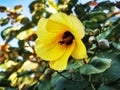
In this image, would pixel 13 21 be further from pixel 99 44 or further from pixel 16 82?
pixel 99 44

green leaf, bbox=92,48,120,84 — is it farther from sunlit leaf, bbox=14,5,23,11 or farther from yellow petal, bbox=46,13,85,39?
sunlit leaf, bbox=14,5,23,11

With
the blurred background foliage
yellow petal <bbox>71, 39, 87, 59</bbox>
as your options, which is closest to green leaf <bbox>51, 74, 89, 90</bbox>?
the blurred background foliage

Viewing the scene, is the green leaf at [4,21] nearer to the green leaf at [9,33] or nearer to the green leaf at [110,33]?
the green leaf at [9,33]

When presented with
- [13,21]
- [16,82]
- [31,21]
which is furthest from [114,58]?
[13,21]

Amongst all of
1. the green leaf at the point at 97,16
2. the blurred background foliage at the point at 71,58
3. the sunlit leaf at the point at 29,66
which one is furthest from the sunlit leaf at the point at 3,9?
the green leaf at the point at 97,16

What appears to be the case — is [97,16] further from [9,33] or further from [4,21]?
[4,21]

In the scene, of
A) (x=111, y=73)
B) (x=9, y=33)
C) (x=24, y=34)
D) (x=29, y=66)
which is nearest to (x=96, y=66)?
(x=111, y=73)
